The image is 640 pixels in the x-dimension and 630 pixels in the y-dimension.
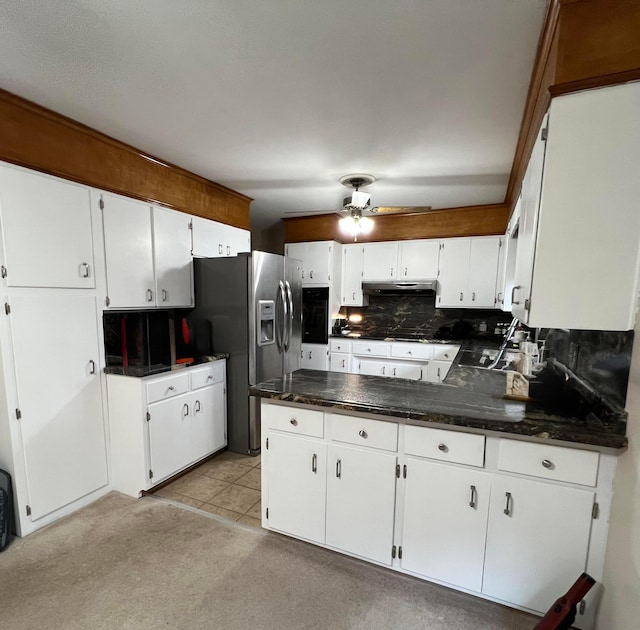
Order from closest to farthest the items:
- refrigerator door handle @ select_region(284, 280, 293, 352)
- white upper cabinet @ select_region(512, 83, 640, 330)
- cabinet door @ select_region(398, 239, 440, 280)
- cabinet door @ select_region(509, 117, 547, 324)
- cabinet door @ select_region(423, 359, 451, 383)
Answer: white upper cabinet @ select_region(512, 83, 640, 330)
cabinet door @ select_region(509, 117, 547, 324)
refrigerator door handle @ select_region(284, 280, 293, 352)
cabinet door @ select_region(423, 359, 451, 383)
cabinet door @ select_region(398, 239, 440, 280)

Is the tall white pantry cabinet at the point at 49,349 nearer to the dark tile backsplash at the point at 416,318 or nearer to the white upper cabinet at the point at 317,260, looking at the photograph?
the white upper cabinet at the point at 317,260

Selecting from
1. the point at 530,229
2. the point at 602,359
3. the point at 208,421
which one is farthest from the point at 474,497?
the point at 208,421

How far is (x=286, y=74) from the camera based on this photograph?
1680mm

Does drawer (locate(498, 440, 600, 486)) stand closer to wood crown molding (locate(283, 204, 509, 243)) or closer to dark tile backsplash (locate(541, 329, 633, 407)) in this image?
dark tile backsplash (locate(541, 329, 633, 407))

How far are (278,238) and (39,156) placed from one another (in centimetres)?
380

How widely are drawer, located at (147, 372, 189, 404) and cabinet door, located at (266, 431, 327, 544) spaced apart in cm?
106

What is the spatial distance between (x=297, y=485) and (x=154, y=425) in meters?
1.24

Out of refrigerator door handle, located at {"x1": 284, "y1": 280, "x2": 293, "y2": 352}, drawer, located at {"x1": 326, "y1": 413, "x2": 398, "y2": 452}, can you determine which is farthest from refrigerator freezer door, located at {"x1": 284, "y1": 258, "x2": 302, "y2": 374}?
drawer, located at {"x1": 326, "y1": 413, "x2": 398, "y2": 452}

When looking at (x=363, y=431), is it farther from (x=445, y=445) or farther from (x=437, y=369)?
(x=437, y=369)

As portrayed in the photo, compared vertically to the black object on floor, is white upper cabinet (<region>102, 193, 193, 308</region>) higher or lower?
higher

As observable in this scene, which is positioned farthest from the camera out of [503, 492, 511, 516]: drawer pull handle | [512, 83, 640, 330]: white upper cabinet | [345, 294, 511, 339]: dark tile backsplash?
[345, 294, 511, 339]: dark tile backsplash

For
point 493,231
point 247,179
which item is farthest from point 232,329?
point 493,231

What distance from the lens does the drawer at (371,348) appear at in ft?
14.4

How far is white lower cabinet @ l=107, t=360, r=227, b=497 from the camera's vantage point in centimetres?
239
